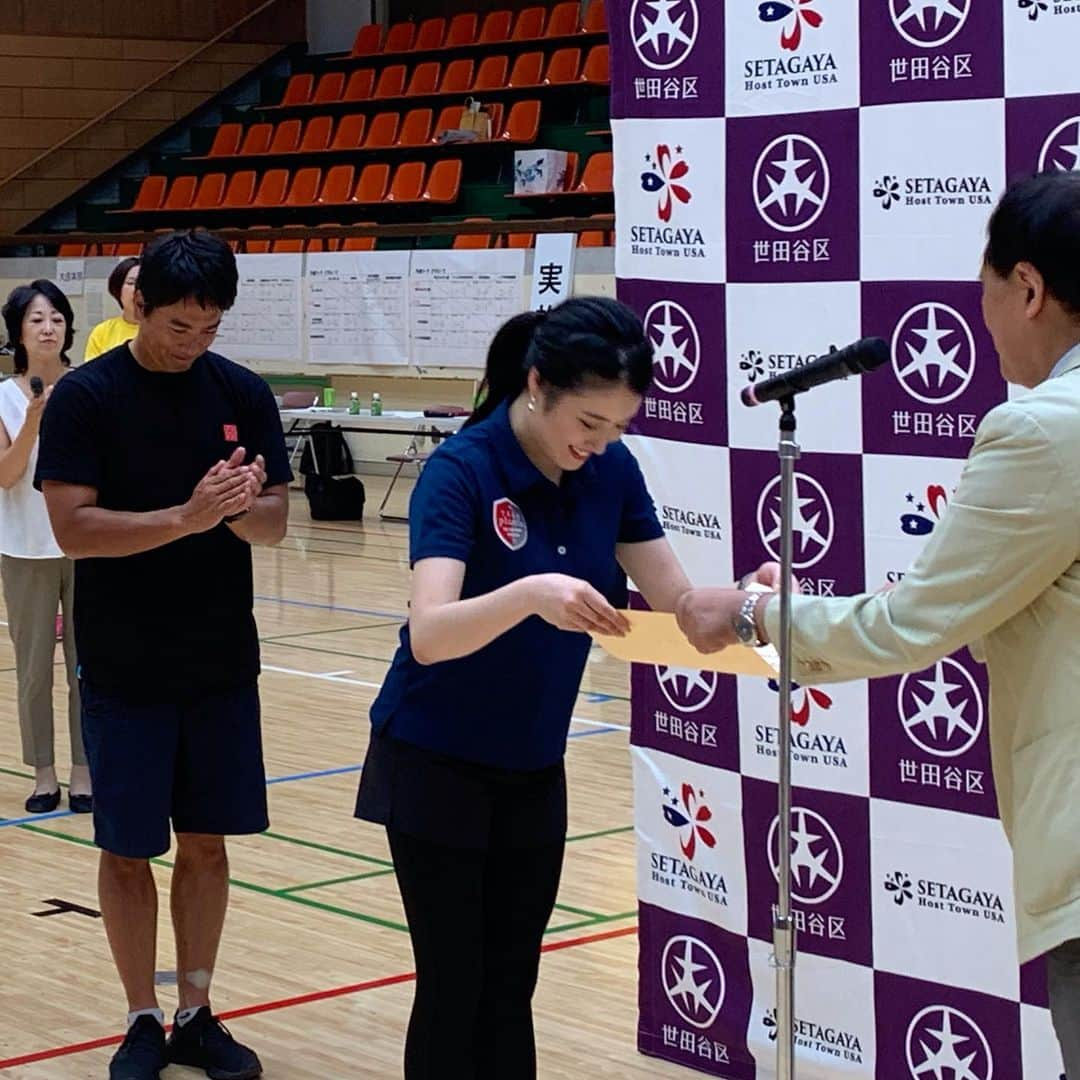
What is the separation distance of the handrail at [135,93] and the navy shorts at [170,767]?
15897 millimetres

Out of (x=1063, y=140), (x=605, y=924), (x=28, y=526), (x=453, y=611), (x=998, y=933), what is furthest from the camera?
(x=28, y=526)

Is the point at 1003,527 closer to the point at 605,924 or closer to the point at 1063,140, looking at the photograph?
the point at 1063,140

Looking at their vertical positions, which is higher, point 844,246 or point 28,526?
point 844,246

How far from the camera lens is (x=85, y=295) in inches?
625

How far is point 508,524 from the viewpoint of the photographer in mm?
2584

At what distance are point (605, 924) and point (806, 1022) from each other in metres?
1.14

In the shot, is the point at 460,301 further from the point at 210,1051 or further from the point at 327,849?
the point at 210,1051

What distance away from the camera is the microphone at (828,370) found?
218cm

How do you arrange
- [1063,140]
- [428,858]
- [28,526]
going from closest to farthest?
[428,858] < [1063,140] < [28,526]

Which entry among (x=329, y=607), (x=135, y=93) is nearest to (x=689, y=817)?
(x=329, y=607)

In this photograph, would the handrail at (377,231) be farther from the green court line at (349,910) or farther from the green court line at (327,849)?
the green court line at (349,910)

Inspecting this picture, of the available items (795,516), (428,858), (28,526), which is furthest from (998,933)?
(28,526)

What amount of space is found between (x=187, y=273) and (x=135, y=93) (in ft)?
53.9

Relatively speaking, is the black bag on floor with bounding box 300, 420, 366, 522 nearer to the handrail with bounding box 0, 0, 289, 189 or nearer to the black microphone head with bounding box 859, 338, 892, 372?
the handrail with bounding box 0, 0, 289, 189
